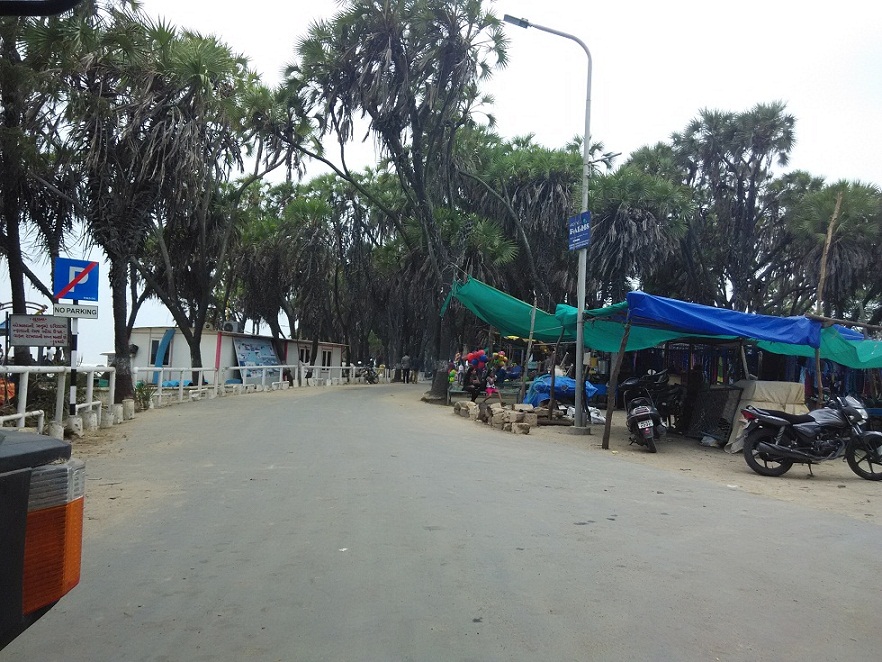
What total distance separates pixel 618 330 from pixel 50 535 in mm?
15098

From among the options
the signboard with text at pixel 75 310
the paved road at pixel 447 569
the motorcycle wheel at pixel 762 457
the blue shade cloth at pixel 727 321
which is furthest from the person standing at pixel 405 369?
the paved road at pixel 447 569

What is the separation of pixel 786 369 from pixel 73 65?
17.7 m

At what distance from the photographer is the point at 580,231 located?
14.8m

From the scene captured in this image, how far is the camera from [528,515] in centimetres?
657

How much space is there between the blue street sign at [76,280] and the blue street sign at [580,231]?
29.7ft

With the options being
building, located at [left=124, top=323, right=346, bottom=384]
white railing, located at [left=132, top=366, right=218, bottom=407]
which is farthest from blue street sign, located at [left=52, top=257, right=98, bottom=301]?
building, located at [left=124, top=323, right=346, bottom=384]

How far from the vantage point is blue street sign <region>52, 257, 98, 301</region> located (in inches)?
409

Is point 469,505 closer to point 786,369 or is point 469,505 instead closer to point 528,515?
point 528,515

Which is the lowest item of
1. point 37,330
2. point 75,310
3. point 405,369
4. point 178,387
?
point 178,387

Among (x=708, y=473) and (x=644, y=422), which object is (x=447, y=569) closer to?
(x=708, y=473)

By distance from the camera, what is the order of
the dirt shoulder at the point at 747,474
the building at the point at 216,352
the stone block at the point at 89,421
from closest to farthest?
the dirt shoulder at the point at 747,474, the stone block at the point at 89,421, the building at the point at 216,352

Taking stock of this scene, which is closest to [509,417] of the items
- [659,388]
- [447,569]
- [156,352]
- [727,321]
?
[659,388]

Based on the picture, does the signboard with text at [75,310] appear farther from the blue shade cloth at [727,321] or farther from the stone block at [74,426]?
the blue shade cloth at [727,321]

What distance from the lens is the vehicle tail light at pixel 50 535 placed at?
228 cm
